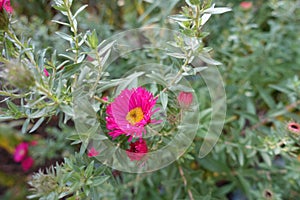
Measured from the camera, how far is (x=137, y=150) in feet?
1.75

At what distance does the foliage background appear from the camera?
2.75ft

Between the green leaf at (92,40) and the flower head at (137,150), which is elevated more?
the green leaf at (92,40)

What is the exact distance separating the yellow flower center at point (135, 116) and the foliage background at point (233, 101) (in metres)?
0.28

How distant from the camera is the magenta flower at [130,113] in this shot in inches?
19.7

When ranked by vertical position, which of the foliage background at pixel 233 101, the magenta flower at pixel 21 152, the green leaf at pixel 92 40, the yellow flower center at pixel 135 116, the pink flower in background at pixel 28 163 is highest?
the green leaf at pixel 92 40

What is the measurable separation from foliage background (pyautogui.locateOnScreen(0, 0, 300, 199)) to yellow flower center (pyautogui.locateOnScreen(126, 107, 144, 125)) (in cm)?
28

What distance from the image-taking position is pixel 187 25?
52 cm

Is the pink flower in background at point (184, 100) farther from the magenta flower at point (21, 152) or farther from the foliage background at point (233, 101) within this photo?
the magenta flower at point (21, 152)

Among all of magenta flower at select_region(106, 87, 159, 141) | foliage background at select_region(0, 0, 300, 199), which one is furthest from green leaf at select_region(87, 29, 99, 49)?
foliage background at select_region(0, 0, 300, 199)

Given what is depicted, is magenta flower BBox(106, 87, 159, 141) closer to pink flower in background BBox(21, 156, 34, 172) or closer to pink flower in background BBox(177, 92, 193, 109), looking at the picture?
pink flower in background BBox(177, 92, 193, 109)

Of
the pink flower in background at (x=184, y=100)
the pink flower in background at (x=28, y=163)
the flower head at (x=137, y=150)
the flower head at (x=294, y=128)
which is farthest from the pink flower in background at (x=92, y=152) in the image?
the pink flower in background at (x=28, y=163)

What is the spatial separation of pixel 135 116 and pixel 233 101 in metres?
0.59

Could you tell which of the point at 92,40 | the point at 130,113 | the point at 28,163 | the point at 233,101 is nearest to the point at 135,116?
the point at 130,113

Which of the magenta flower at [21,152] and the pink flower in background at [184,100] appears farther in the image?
the magenta flower at [21,152]
